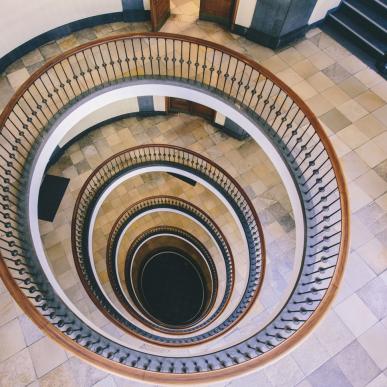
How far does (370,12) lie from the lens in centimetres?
719

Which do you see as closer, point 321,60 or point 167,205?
point 321,60

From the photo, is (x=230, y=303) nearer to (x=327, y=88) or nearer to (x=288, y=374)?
(x=288, y=374)

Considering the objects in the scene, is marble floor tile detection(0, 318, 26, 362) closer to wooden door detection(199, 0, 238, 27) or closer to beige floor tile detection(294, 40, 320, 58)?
wooden door detection(199, 0, 238, 27)

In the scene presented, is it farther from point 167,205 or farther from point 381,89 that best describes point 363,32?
point 167,205

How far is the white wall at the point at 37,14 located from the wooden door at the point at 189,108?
243 cm

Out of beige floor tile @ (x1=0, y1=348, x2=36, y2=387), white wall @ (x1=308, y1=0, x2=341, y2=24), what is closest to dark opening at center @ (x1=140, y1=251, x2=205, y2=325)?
beige floor tile @ (x1=0, y1=348, x2=36, y2=387)

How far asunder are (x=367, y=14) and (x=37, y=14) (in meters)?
7.17

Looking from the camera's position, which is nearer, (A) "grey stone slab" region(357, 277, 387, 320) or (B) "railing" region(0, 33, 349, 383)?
(B) "railing" region(0, 33, 349, 383)

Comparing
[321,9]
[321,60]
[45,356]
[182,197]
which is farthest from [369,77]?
[45,356]

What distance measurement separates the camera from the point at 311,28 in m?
7.53

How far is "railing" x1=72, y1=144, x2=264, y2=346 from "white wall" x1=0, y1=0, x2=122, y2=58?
124 inches

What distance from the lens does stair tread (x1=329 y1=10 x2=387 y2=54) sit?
6992 millimetres

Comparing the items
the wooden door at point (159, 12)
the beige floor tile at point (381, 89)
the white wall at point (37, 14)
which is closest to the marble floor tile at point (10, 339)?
the white wall at point (37, 14)

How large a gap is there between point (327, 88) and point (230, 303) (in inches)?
202
